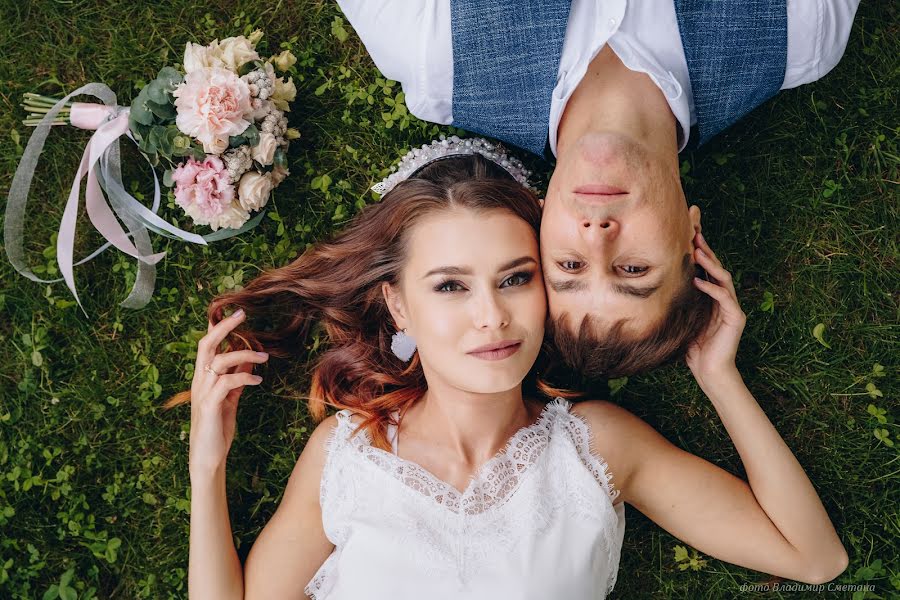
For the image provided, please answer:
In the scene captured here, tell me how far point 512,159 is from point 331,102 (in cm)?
114

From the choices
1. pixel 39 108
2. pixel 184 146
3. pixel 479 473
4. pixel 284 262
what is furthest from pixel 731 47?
pixel 39 108

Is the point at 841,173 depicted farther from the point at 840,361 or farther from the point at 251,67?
the point at 251,67

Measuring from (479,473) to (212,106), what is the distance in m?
2.14

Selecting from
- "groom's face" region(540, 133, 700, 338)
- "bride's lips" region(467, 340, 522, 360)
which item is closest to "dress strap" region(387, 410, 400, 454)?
"bride's lips" region(467, 340, 522, 360)

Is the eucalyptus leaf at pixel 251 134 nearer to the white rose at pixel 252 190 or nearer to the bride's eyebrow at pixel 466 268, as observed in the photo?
the white rose at pixel 252 190

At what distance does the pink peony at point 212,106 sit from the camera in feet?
11.8

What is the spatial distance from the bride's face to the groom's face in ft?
0.51

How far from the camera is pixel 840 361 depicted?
3965 millimetres

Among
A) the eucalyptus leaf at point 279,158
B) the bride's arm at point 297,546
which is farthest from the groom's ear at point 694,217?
the eucalyptus leaf at point 279,158

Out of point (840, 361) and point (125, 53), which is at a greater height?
point (125, 53)

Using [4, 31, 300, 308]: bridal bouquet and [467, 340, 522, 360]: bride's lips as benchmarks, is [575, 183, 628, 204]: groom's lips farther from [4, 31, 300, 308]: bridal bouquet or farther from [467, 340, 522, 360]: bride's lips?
[4, 31, 300, 308]: bridal bouquet

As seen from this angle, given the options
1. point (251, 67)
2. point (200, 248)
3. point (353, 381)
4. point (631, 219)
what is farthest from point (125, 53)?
point (631, 219)

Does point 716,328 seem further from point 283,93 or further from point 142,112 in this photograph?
point 142,112

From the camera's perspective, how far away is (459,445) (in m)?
3.56
